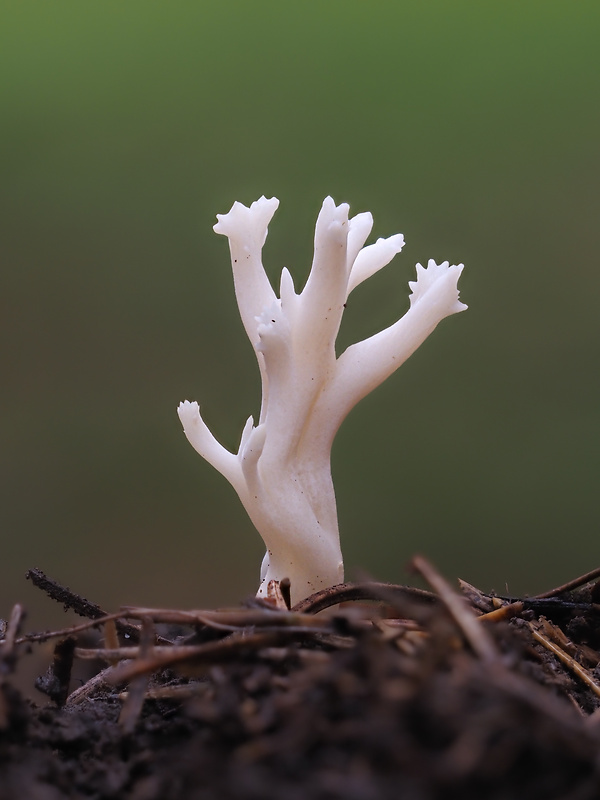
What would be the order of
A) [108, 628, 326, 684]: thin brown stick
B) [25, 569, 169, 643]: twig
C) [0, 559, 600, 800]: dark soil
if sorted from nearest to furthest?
[0, 559, 600, 800]: dark soil → [108, 628, 326, 684]: thin brown stick → [25, 569, 169, 643]: twig

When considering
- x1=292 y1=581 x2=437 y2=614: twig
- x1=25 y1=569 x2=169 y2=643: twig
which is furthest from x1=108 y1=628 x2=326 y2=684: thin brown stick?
x1=25 y1=569 x2=169 y2=643: twig

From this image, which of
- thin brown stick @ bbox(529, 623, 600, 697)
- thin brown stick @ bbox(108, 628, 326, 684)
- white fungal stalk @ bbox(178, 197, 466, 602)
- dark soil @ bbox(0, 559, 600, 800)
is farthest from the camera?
white fungal stalk @ bbox(178, 197, 466, 602)

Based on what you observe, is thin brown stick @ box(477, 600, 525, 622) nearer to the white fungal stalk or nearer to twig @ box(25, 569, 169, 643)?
the white fungal stalk

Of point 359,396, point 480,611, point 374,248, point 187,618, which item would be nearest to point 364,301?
point 374,248

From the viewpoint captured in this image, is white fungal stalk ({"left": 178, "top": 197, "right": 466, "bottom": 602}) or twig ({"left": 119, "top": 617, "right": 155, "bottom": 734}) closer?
twig ({"left": 119, "top": 617, "right": 155, "bottom": 734})

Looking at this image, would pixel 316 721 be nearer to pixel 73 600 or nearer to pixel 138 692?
pixel 138 692

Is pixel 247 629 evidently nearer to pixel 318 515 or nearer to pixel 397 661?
pixel 397 661

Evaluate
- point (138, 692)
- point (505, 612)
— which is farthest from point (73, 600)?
point (505, 612)
